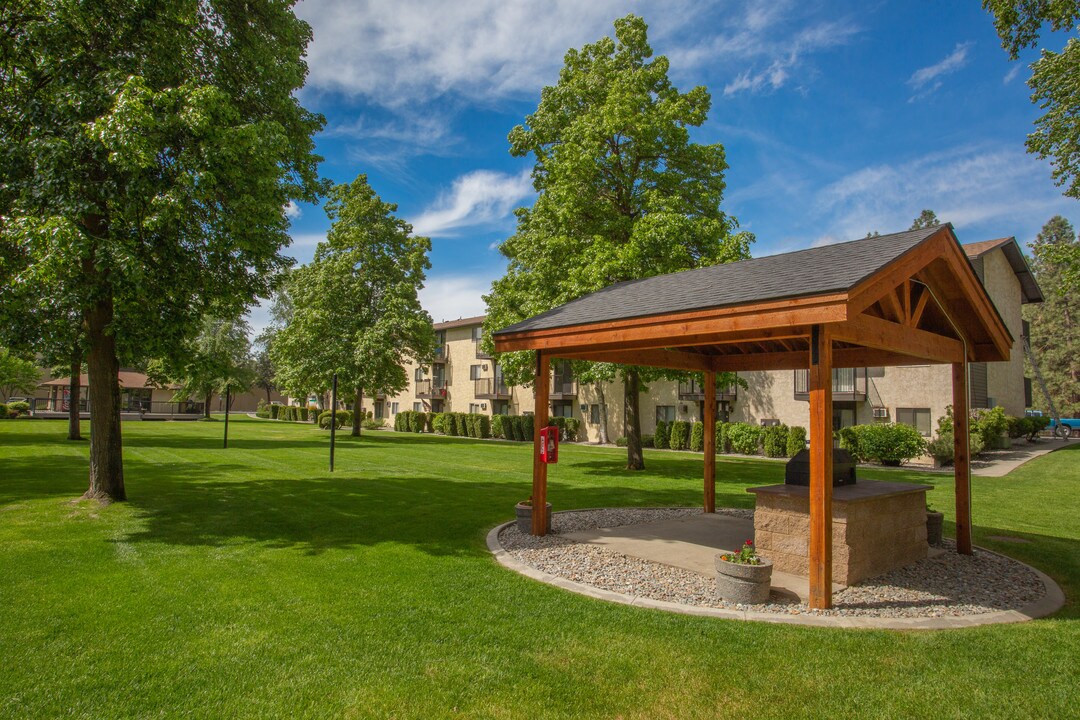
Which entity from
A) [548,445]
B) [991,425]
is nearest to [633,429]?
[548,445]

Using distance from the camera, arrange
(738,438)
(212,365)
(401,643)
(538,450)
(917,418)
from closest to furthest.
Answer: (401,643), (538,450), (212,365), (917,418), (738,438)

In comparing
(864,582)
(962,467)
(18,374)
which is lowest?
(864,582)

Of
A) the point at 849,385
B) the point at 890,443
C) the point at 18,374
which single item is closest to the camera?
the point at 890,443

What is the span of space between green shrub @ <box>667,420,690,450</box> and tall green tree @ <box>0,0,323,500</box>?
2252cm

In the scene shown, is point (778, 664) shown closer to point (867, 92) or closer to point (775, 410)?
point (867, 92)

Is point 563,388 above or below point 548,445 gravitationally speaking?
above

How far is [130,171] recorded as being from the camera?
879 centimetres

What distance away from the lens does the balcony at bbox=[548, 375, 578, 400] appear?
126 ft

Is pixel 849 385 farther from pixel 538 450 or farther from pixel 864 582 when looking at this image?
pixel 538 450

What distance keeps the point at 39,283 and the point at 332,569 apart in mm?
6153

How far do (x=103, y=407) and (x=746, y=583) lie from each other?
36.3 feet

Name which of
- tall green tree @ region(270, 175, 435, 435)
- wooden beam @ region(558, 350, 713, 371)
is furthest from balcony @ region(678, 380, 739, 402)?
wooden beam @ region(558, 350, 713, 371)

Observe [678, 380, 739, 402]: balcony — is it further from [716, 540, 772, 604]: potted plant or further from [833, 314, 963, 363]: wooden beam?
[716, 540, 772, 604]: potted plant

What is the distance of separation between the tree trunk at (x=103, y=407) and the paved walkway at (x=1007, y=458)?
71.7ft
